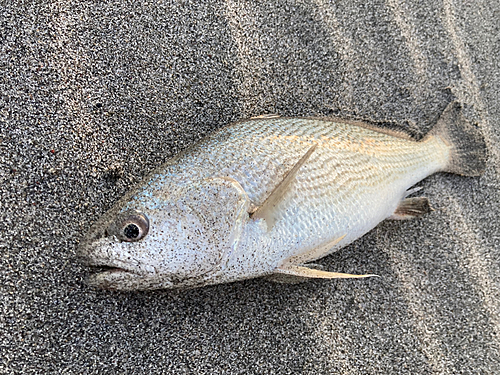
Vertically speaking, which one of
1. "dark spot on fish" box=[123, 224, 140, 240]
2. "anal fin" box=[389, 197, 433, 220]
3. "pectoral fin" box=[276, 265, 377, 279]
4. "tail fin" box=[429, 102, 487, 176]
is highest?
"dark spot on fish" box=[123, 224, 140, 240]

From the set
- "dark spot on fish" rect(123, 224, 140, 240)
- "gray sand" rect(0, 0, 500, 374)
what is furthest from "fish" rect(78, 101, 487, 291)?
"gray sand" rect(0, 0, 500, 374)

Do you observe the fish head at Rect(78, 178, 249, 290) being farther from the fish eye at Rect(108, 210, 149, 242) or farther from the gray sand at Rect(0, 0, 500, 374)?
the gray sand at Rect(0, 0, 500, 374)

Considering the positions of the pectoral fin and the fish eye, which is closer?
the fish eye

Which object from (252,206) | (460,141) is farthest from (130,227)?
(460,141)

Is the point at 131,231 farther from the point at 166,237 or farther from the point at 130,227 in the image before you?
the point at 166,237

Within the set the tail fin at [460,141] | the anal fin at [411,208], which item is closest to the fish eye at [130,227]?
the anal fin at [411,208]

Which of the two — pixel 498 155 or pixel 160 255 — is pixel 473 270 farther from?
pixel 160 255
